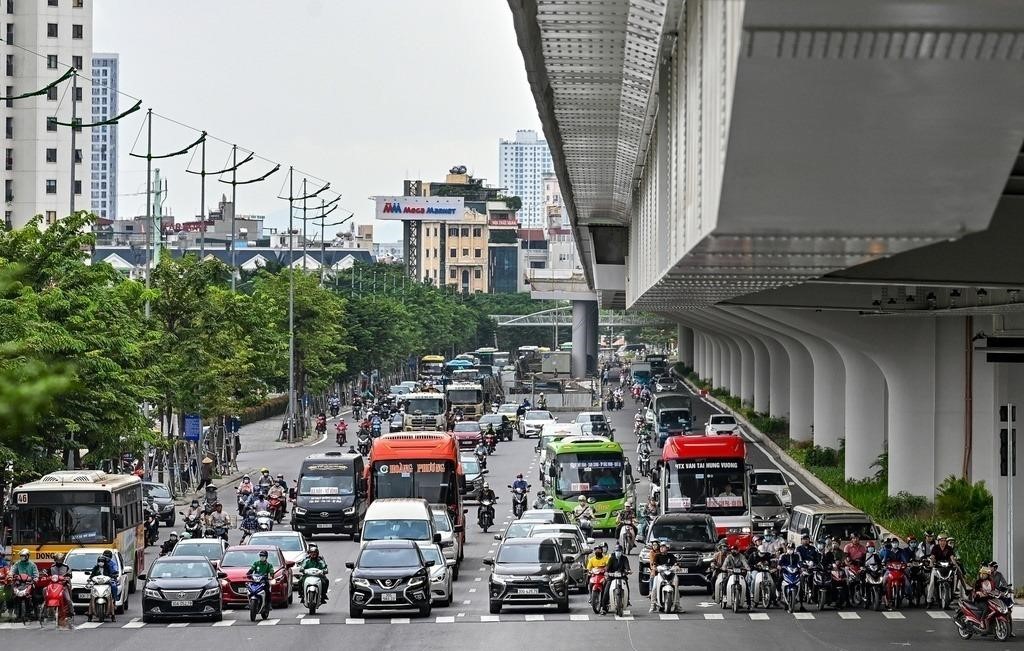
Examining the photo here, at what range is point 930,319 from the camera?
46906 mm

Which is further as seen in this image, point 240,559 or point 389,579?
point 240,559

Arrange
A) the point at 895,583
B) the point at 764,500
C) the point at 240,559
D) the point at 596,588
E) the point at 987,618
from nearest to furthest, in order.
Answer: the point at 987,618, the point at 596,588, the point at 895,583, the point at 240,559, the point at 764,500

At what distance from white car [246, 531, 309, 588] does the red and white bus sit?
8885 mm

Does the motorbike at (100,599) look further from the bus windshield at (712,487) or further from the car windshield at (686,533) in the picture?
the bus windshield at (712,487)

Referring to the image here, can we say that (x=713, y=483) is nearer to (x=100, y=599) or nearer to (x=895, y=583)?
(x=895, y=583)

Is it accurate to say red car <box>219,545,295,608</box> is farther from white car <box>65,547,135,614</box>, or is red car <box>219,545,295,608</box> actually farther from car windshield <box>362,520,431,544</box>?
car windshield <box>362,520,431,544</box>

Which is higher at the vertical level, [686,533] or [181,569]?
[686,533]

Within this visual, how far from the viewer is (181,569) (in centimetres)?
3050

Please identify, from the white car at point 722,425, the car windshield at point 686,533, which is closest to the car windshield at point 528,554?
the car windshield at point 686,533

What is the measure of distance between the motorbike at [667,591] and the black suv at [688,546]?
6.68 ft

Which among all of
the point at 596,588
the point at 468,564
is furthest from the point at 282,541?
the point at 596,588

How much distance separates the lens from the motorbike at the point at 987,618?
2680cm

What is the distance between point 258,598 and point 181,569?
137cm

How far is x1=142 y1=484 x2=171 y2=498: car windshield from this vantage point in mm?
48281
